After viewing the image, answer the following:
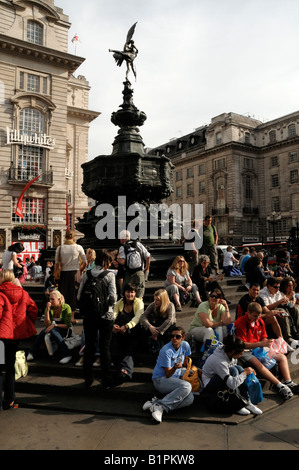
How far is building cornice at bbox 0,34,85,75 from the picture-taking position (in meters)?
27.3

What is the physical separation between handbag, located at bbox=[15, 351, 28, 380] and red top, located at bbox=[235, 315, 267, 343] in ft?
11.0

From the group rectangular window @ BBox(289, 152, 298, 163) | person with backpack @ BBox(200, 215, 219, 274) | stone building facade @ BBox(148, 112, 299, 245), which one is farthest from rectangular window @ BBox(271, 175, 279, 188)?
person with backpack @ BBox(200, 215, 219, 274)

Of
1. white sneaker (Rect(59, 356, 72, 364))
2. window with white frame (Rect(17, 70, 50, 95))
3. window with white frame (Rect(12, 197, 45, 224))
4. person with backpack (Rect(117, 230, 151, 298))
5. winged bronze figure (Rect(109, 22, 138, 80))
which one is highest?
window with white frame (Rect(17, 70, 50, 95))

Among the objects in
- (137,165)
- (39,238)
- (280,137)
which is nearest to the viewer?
(137,165)

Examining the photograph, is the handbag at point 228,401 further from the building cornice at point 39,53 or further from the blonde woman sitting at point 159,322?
the building cornice at point 39,53

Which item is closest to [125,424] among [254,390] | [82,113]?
[254,390]

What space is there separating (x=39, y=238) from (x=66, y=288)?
23.6m

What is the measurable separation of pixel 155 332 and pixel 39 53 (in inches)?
1195

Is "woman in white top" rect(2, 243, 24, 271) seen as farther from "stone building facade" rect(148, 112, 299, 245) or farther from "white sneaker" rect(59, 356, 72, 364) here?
"stone building facade" rect(148, 112, 299, 245)

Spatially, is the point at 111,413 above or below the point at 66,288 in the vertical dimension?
below

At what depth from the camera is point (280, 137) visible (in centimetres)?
5022
